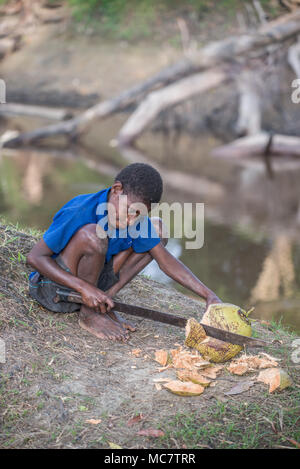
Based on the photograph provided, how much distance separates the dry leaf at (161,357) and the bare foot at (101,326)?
249mm

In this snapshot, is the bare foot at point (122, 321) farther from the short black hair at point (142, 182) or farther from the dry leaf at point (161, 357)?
the short black hair at point (142, 182)

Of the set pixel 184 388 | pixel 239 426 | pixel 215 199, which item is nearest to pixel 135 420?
pixel 184 388

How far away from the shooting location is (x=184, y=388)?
240 centimetres

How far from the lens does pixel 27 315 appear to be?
2812 millimetres

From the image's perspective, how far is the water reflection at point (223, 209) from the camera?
446 cm

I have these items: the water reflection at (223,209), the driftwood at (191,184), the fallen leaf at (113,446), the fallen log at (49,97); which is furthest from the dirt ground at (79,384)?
the fallen log at (49,97)

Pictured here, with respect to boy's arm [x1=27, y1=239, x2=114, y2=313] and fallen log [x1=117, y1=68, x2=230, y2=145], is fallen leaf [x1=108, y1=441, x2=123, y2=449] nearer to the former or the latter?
boy's arm [x1=27, y1=239, x2=114, y2=313]

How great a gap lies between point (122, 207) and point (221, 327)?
82cm

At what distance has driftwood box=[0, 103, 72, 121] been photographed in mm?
11562

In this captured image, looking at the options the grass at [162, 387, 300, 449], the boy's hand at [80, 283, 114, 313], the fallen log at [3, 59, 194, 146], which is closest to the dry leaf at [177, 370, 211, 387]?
the grass at [162, 387, 300, 449]

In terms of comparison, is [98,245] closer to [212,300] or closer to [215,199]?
[212,300]
